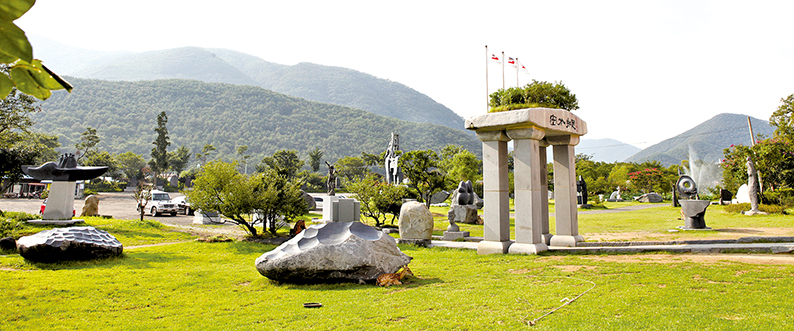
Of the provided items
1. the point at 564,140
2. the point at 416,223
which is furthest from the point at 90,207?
the point at 564,140

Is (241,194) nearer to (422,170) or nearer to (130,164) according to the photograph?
(422,170)

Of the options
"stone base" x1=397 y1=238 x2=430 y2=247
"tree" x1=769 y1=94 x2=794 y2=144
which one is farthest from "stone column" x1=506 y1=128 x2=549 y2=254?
"tree" x1=769 y1=94 x2=794 y2=144

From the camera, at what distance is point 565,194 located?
515 inches

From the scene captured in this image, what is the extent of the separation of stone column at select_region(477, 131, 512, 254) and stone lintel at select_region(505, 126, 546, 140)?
33 cm

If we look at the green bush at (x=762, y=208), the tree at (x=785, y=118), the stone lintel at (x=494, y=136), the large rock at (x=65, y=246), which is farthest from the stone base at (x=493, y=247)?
the tree at (x=785, y=118)

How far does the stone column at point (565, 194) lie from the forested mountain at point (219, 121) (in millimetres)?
135817

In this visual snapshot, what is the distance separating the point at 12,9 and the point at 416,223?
13.2m

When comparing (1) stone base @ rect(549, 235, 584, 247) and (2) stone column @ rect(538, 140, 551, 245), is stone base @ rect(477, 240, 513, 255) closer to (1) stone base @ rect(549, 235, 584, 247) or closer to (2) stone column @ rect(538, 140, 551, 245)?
(1) stone base @ rect(549, 235, 584, 247)

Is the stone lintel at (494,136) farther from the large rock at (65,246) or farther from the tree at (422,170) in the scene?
the tree at (422,170)

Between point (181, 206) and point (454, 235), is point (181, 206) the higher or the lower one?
the higher one

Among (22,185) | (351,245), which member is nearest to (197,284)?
(351,245)

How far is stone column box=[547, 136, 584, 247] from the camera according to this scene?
512 inches

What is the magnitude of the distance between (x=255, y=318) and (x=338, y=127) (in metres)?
175

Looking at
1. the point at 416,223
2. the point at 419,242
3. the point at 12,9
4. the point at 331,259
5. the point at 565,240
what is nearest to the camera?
the point at 12,9
